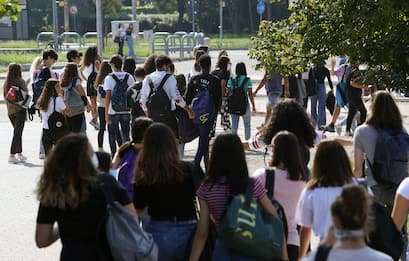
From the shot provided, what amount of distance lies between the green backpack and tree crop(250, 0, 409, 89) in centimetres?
424

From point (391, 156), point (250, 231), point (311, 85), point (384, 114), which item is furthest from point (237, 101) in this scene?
point (250, 231)

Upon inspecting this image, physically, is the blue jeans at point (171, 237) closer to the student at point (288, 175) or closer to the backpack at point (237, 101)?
the student at point (288, 175)

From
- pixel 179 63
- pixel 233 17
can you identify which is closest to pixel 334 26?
pixel 179 63

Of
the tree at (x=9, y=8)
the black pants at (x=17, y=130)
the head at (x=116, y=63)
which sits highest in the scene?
the tree at (x=9, y=8)

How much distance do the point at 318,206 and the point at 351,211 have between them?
1240mm

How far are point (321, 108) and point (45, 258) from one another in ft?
33.1

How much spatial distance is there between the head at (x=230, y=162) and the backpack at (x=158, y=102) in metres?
6.24

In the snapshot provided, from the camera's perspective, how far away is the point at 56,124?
42.9ft

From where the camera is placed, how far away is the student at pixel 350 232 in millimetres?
4578

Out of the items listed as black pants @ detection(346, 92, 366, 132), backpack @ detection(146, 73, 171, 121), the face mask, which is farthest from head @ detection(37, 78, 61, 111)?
the face mask

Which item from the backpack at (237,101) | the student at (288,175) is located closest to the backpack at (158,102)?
the backpack at (237,101)

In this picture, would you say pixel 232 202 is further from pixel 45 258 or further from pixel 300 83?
pixel 300 83

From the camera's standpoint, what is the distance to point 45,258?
8.74 metres

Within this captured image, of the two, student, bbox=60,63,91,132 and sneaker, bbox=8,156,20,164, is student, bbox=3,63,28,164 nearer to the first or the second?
sneaker, bbox=8,156,20,164
